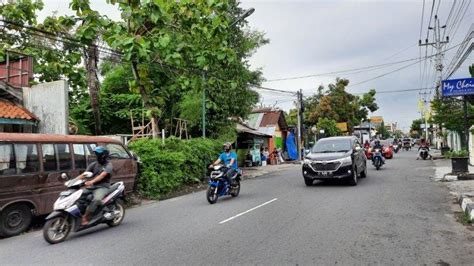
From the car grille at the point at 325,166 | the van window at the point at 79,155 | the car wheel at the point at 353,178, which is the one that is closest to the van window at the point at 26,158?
the van window at the point at 79,155

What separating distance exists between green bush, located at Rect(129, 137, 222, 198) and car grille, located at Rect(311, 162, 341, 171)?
495 centimetres

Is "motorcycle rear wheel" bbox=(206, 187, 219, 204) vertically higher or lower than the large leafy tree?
lower

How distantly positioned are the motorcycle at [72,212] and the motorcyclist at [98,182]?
0.09 metres

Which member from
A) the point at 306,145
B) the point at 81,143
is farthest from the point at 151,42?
the point at 306,145

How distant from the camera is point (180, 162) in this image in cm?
1548

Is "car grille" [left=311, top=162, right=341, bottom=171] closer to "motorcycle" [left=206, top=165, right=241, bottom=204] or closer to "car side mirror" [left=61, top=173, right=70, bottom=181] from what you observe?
"motorcycle" [left=206, top=165, right=241, bottom=204]

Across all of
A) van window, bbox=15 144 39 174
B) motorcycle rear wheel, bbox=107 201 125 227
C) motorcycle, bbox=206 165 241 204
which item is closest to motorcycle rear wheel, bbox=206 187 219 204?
motorcycle, bbox=206 165 241 204

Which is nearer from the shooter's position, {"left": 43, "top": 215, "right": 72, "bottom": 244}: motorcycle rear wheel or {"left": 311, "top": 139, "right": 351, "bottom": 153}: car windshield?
{"left": 43, "top": 215, "right": 72, "bottom": 244}: motorcycle rear wheel

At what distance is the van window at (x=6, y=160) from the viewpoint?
862cm

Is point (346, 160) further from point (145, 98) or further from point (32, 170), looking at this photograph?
point (32, 170)

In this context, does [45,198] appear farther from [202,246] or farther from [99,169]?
[202,246]

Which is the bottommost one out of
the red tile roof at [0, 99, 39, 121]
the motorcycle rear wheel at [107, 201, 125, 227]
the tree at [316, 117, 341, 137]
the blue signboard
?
the motorcycle rear wheel at [107, 201, 125, 227]

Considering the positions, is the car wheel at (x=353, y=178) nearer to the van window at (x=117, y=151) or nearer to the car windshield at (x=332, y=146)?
the car windshield at (x=332, y=146)

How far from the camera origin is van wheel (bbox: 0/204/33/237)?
8.59 metres
